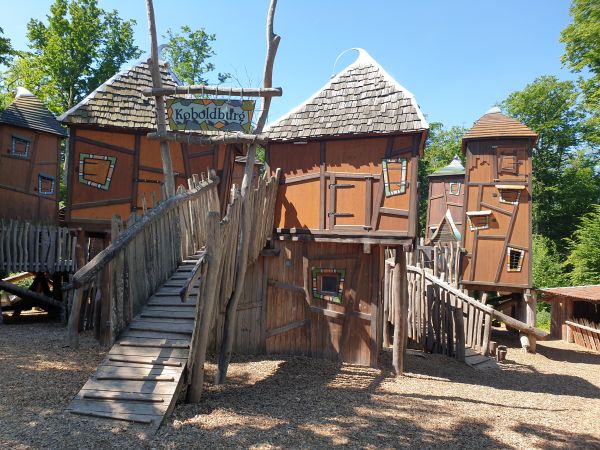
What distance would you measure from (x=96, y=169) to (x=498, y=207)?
13.3m

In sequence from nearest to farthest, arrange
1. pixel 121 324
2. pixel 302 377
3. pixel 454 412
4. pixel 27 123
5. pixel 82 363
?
pixel 121 324
pixel 454 412
pixel 82 363
pixel 302 377
pixel 27 123

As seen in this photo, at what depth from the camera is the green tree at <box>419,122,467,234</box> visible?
3703 centimetres

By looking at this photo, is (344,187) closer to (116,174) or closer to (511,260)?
(116,174)

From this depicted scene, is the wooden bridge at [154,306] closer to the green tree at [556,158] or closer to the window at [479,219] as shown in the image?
the window at [479,219]

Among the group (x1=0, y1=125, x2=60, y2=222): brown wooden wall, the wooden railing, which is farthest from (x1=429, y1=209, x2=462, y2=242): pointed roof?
the wooden railing

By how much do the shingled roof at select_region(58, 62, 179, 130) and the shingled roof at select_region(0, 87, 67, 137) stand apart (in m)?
3.78

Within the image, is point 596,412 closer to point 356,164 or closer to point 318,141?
point 356,164

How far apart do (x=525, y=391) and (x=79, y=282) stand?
8.44 m

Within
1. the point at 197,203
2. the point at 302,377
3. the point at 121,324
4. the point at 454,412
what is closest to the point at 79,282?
the point at 121,324

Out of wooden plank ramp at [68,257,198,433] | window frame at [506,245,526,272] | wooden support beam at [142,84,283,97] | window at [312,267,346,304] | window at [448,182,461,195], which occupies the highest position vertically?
window at [448,182,461,195]

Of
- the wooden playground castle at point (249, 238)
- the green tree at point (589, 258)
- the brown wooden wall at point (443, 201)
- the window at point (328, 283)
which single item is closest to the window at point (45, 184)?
the wooden playground castle at point (249, 238)

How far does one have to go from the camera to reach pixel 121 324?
5.84m

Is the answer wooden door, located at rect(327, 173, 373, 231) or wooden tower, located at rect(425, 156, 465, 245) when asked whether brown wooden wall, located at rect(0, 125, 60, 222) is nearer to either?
wooden door, located at rect(327, 173, 373, 231)

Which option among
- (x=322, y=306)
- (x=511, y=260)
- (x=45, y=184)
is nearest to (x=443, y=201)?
(x=511, y=260)
